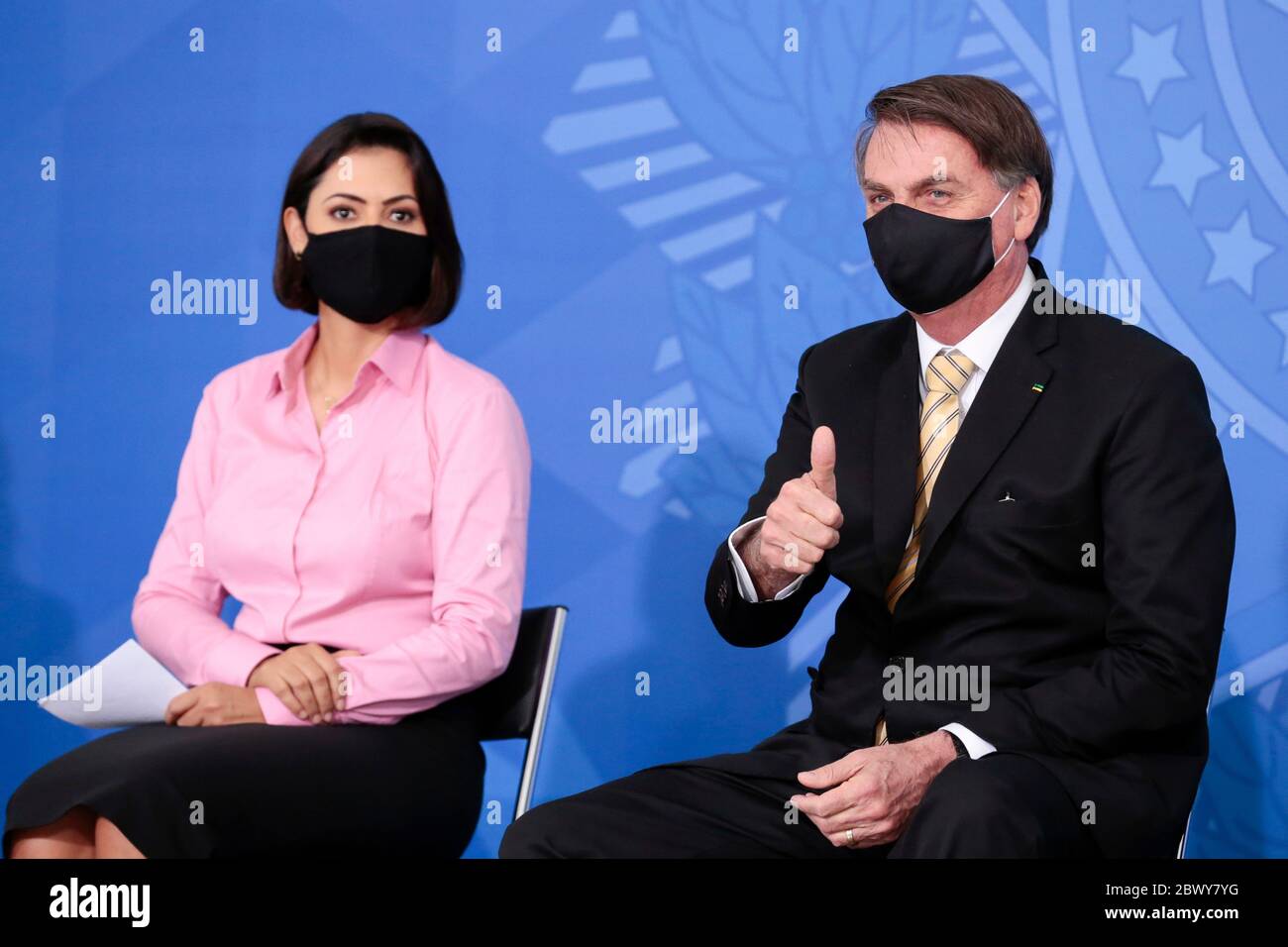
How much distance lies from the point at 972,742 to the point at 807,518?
1.37 feet

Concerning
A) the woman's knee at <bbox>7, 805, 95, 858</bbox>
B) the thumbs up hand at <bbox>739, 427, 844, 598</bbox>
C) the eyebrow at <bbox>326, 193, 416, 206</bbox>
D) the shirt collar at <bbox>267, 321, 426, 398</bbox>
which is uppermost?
the eyebrow at <bbox>326, 193, 416, 206</bbox>

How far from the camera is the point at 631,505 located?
3.92 m

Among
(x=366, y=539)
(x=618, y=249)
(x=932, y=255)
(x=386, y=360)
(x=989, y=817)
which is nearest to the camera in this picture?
(x=989, y=817)

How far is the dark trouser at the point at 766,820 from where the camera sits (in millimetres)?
1881

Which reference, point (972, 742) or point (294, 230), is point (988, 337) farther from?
point (294, 230)

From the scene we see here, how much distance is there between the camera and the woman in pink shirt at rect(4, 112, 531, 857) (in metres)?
2.33

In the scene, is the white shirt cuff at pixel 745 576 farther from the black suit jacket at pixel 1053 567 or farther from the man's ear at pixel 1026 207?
the man's ear at pixel 1026 207

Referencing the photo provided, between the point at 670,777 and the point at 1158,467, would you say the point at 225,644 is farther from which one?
the point at 1158,467

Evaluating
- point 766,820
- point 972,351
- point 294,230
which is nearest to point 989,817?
point 766,820

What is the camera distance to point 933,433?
7.98 feet

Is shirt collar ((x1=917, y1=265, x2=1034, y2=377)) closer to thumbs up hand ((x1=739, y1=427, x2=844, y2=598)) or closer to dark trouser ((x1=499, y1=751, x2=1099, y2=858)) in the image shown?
thumbs up hand ((x1=739, y1=427, x2=844, y2=598))

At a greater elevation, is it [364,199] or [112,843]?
[364,199]

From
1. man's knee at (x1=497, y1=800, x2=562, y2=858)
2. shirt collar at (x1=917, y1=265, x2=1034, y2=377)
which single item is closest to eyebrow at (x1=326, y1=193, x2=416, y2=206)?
shirt collar at (x1=917, y1=265, x2=1034, y2=377)
